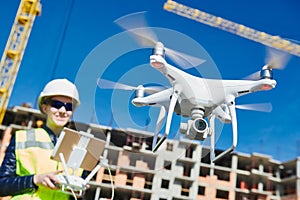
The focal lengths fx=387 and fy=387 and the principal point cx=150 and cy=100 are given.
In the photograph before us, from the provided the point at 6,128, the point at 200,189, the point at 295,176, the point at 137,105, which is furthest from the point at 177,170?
the point at 137,105

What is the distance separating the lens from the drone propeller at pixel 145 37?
136 centimetres

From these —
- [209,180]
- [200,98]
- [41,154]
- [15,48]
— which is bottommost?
[41,154]

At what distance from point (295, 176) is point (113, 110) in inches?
1022

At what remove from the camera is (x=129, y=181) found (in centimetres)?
2267

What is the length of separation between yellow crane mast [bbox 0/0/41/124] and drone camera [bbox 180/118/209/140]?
71.7ft

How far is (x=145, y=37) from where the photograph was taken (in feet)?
4.64

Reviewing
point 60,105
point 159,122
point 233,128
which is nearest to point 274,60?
point 233,128

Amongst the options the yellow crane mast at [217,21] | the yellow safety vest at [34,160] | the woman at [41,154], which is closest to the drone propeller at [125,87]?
the woman at [41,154]

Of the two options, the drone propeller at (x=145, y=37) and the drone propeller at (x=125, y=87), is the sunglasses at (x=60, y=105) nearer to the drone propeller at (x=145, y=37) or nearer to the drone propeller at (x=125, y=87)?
the drone propeller at (x=125, y=87)

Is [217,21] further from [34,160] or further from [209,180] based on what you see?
[34,160]

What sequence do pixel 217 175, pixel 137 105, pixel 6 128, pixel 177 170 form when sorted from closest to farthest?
pixel 137 105, pixel 6 128, pixel 177 170, pixel 217 175

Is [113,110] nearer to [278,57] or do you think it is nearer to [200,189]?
[278,57]

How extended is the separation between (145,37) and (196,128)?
1.25 ft

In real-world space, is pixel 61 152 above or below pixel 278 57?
below
